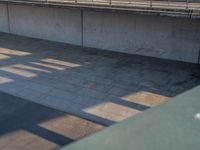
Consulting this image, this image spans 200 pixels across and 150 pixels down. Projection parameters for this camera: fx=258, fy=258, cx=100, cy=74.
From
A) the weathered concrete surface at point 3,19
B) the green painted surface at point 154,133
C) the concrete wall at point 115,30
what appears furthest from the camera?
the weathered concrete surface at point 3,19

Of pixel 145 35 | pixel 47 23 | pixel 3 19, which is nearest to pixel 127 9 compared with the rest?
Result: pixel 145 35

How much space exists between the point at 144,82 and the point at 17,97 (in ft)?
15.2

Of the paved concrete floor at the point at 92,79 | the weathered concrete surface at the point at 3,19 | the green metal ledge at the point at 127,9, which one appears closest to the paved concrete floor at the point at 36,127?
the paved concrete floor at the point at 92,79

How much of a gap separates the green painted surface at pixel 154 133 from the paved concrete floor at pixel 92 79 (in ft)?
19.2

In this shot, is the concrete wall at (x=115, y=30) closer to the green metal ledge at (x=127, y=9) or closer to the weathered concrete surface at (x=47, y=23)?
the weathered concrete surface at (x=47, y=23)

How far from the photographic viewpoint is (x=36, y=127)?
6777mm

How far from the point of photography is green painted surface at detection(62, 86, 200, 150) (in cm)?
114

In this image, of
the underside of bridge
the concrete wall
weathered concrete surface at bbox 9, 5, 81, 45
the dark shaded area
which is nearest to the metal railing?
the underside of bridge

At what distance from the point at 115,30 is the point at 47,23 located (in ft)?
14.9

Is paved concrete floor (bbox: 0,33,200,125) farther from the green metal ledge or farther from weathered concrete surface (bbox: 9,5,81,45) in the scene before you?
the green metal ledge

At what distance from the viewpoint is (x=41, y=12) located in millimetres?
15328

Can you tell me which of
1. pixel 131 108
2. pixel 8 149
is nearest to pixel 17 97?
pixel 8 149

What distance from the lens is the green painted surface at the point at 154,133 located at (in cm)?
114

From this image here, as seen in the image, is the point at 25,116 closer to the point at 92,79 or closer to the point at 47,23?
the point at 92,79
